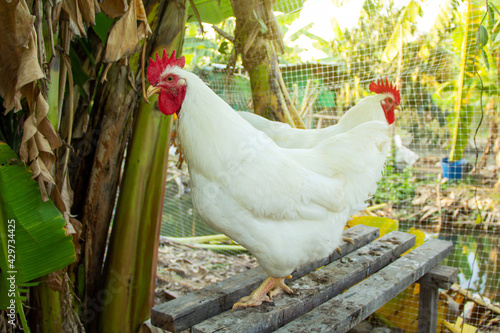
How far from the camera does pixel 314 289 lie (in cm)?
182

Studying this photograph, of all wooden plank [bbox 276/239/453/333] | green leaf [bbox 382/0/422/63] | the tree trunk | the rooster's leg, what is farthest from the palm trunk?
green leaf [bbox 382/0/422/63]

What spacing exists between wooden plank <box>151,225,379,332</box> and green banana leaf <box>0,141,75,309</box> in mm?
470

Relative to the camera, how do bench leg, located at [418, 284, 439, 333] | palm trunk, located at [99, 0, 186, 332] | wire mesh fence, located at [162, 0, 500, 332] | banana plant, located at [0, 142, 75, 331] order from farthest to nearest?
wire mesh fence, located at [162, 0, 500, 332] → bench leg, located at [418, 284, 439, 333] → palm trunk, located at [99, 0, 186, 332] → banana plant, located at [0, 142, 75, 331]

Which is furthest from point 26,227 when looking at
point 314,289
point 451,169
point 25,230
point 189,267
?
point 451,169

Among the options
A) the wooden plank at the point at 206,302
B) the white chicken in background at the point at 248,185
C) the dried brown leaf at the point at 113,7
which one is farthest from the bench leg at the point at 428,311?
the dried brown leaf at the point at 113,7

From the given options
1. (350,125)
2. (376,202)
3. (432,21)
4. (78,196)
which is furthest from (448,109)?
(78,196)

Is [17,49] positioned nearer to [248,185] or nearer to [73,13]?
[73,13]

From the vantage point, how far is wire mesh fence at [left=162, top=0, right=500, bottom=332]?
3566 millimetres

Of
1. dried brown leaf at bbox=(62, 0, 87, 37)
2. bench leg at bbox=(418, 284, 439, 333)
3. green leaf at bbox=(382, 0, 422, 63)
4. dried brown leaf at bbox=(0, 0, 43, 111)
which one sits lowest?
bench leg at bbox=(418, 284, 439, 333)

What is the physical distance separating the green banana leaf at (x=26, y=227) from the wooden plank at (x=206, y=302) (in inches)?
18.5

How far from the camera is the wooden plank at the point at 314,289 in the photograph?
1.51 m

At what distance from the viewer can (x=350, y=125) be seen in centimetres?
256

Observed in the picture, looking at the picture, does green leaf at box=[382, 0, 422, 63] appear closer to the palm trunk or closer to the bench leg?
the bench leg

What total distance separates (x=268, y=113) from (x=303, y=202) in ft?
4.52
